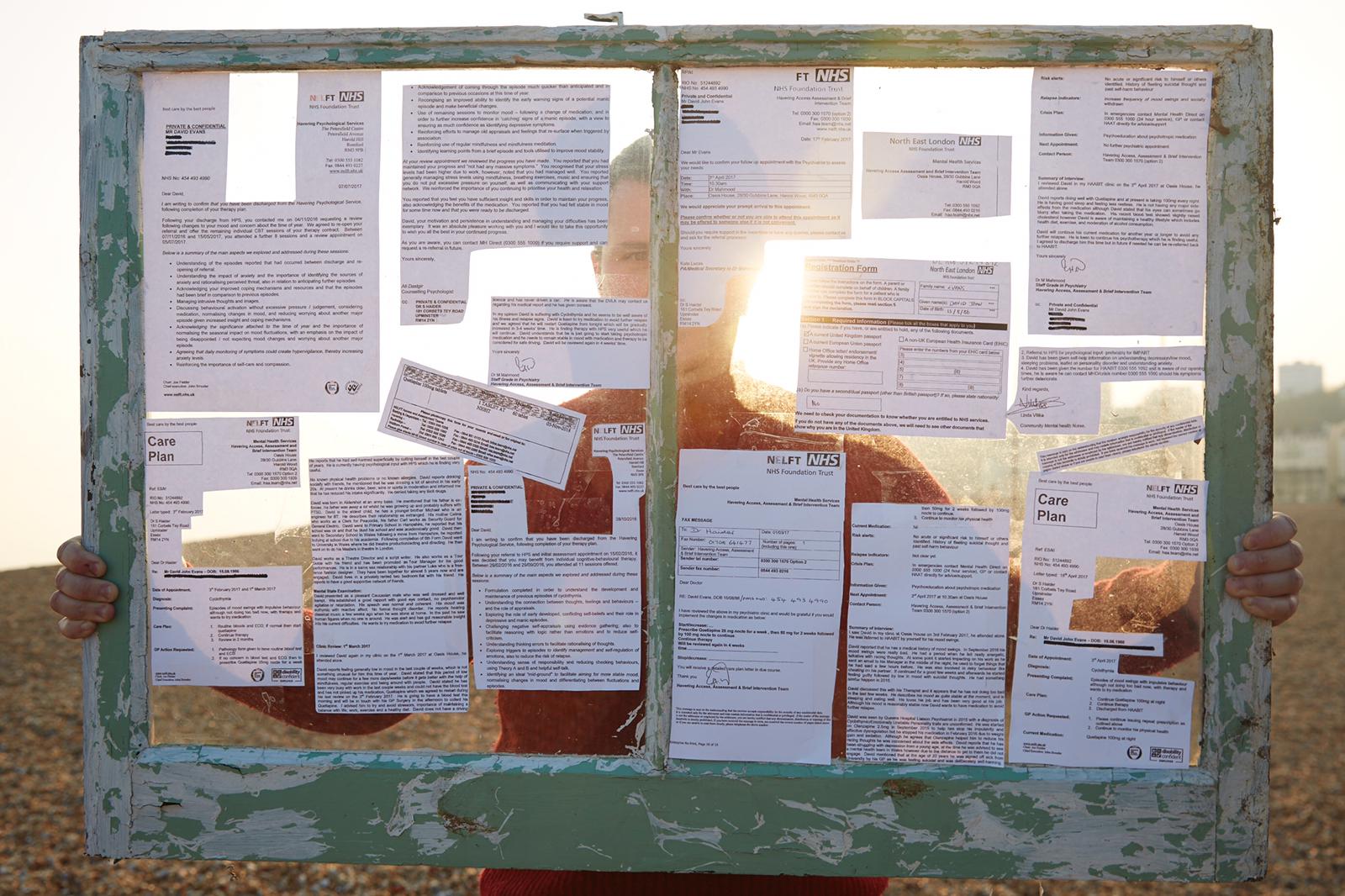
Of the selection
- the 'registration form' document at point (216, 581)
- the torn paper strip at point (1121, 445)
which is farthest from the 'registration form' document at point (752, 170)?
the 'registration form' document at point (216, 581)

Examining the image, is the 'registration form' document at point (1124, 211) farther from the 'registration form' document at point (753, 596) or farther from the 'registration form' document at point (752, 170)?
the 'registration form' document at point (753, 596)

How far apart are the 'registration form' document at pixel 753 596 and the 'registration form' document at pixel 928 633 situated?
0.21ft

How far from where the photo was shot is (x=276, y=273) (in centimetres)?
187

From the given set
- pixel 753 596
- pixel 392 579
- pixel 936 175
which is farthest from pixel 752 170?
pixel 392 579

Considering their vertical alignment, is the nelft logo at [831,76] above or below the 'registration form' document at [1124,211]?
above

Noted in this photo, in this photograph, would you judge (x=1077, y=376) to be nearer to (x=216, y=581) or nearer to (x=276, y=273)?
(x=276, y=273)

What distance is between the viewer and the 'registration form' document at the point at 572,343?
5.98ft

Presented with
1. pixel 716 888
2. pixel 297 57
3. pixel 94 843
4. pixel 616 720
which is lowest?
pixel 716 888

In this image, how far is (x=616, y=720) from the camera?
1866 mm

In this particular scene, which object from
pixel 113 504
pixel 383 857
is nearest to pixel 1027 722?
pixel 383 857

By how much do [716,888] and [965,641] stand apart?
0.75 meters

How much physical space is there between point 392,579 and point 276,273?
2.13 feet

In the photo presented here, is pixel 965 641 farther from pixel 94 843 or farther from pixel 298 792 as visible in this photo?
pixel 94 843
